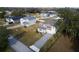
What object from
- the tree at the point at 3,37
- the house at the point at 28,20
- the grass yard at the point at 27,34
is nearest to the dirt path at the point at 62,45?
the grass yard at the point at 27,34

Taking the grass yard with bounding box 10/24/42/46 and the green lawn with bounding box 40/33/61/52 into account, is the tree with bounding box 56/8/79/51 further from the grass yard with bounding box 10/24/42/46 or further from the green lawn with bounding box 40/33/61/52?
the grass yard with bounding box 10/24/42/46

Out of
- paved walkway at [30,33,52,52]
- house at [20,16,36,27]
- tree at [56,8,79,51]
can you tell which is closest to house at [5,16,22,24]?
house at [20,16,36,27]

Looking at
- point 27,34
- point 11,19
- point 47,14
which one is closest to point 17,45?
point 27,34

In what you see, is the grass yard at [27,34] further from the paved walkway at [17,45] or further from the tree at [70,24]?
the tree at [70,24]

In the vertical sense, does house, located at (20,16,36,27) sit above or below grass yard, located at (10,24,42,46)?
above
